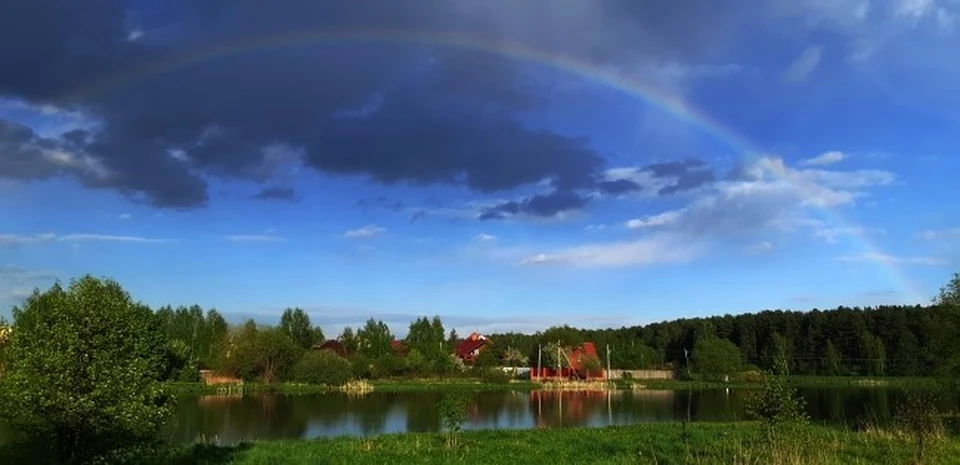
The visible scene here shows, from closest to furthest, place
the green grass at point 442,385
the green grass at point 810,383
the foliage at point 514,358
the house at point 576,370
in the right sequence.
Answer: the green grass at point 442,385 → the green grass at point 810,383 → the house at point 576,370 → the foliage at point 514,358

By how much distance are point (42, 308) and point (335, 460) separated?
8.84m

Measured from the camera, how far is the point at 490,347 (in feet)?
425

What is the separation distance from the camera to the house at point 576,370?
403 feet

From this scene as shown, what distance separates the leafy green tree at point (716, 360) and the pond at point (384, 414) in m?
51.0

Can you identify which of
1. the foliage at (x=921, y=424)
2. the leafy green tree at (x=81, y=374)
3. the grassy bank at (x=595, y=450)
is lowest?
the grassy bank at (x=595, y=450)

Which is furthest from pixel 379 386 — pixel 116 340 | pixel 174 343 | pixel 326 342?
pixel 116 340

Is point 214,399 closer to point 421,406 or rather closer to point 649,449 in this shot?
point 421,406

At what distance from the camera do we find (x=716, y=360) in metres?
119

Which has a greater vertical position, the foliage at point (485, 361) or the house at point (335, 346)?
the house at point (335, 346)

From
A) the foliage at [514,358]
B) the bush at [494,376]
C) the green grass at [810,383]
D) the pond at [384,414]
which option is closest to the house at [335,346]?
the bush at [494,376]

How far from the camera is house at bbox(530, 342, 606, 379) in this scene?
123 m

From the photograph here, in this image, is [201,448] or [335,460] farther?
[201,448]

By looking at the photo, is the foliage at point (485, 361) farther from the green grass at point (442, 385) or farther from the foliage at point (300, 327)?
the foliage at point (300, 327)

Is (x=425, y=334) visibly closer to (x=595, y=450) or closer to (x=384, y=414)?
(x=384, y=414)
